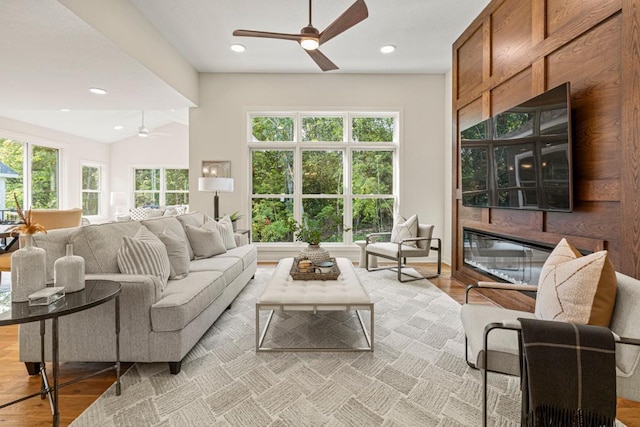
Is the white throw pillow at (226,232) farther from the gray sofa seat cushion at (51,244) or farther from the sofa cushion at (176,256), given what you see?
the gray sofa seat cushion at (51,244)

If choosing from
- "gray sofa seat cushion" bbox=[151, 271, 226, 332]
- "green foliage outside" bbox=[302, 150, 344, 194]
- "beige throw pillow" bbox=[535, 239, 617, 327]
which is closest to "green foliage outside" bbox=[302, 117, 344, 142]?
"green foliage outside" bbox=[302, 150, 344, 194]

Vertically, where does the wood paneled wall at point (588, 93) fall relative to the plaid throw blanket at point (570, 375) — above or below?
above

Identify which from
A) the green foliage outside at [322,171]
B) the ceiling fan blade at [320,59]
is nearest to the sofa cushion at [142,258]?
the ceiling fan blade at [320,59]

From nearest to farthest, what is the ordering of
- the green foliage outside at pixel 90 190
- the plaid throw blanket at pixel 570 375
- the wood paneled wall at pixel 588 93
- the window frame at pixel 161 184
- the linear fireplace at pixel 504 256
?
the plaid throw blanket at pixel 570 375 → the wood paneled wall at pixel 588 93 → the linear fireplace at pixel 504 256 → the green foliage outside at pixel 90 190 → the window frame at pixel 161 184

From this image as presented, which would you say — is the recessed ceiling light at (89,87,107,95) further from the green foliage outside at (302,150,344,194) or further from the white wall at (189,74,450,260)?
the green foliage outside at (302,150,344,194)

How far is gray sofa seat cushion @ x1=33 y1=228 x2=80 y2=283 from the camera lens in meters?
1.91

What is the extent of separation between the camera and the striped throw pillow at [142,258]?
2.09m

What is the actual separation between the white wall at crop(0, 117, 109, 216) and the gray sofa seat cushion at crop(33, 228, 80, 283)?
5.92 meters

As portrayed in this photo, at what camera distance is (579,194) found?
2.21 metres

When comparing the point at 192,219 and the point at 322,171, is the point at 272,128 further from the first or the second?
the point at 192,219

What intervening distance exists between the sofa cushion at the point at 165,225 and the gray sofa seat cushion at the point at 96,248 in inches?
19.8

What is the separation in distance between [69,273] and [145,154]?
823cm

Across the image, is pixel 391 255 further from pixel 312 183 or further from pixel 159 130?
pixel 159 130

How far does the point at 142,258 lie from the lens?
2129 millimetres
